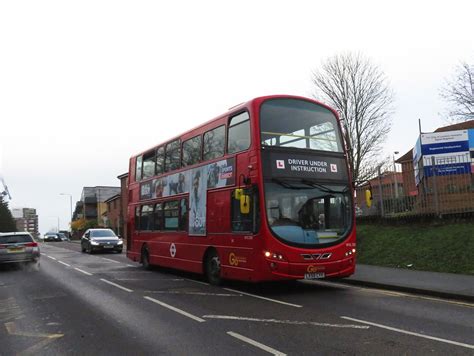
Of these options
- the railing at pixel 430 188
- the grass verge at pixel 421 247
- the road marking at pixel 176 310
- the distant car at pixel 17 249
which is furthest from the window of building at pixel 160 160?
the grass verge at pixel 421 247

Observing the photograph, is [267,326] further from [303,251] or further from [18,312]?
[18,312]

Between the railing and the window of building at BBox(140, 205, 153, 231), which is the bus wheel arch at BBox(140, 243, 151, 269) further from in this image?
the railing

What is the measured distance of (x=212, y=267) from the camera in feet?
38.0

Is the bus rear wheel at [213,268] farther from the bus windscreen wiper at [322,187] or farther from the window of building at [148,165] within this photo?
the window of building at [148,165]

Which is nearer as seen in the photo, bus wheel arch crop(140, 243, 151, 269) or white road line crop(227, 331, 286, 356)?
white road line crop(227, 331, 286, 356)

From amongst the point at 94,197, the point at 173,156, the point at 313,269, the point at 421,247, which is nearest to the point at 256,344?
the point at 313,269

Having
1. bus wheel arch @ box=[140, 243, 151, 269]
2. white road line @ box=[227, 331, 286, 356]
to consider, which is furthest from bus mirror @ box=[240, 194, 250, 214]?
bus wheel arch @ box=[140, 243, 151, 269]

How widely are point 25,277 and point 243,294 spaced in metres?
8.34

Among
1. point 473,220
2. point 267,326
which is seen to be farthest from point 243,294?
point 473,220

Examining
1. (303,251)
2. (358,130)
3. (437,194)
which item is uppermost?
(358,130)

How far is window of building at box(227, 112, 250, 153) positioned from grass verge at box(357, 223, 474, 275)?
21.2 ft

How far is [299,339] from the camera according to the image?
6016mm

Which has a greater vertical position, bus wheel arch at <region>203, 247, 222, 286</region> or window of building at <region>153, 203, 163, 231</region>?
window of building at <region>153, 203, 163, 231</region>

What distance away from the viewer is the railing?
1483 cm
